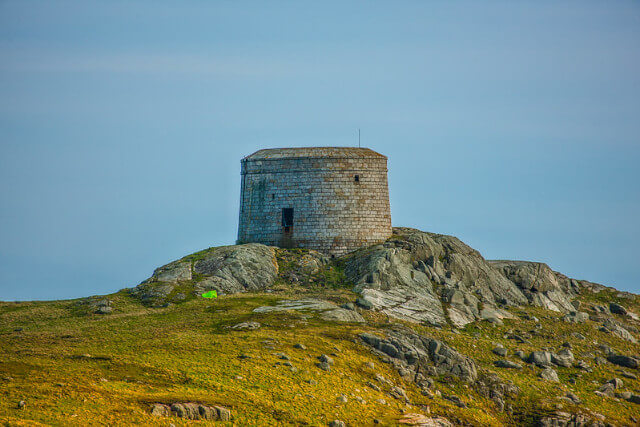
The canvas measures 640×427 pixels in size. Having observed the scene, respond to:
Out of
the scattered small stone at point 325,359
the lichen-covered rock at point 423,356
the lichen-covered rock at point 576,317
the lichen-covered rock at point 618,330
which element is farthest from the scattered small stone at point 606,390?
the scattered small stone at point 325,359

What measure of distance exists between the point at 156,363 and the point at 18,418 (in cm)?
997

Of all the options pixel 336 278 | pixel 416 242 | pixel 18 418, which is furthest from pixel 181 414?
pixel 416 242

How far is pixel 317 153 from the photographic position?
6588cm

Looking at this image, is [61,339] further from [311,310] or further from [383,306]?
[383,306]

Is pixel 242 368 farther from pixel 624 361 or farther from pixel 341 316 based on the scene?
pixel 624 361

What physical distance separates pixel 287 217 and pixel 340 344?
26.6 meters

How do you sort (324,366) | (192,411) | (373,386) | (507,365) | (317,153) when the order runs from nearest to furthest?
(192,411), (373,386), (324,366), (507,365), (317,153)

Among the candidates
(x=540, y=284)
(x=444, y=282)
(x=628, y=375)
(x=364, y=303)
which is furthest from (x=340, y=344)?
(x=540, y=284)

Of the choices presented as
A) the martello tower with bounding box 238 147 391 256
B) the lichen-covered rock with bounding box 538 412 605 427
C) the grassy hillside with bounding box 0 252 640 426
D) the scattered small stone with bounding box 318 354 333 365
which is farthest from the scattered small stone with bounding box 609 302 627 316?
the scattered small stone with bounding box 318 354 333 365

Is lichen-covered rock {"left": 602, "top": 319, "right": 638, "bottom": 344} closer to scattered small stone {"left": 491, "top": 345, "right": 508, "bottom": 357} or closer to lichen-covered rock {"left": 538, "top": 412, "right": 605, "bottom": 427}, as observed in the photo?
scattered small stone {"left": 491, "top": 345, "right": 508, "bottom": 357}

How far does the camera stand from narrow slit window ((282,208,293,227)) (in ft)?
216

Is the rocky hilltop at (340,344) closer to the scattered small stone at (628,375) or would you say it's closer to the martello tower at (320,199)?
the scattered small stone at (628,375)

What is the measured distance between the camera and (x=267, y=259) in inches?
2383

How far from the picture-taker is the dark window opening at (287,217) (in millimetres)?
65688
